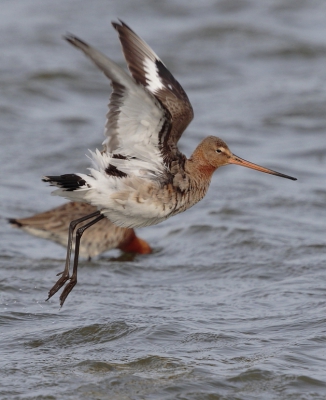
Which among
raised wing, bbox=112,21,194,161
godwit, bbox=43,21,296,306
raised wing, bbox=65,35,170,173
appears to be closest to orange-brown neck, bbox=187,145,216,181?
godwit, bbox=43,21,296,306

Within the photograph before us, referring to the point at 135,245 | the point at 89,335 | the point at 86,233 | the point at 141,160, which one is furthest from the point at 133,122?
the point at 135,245

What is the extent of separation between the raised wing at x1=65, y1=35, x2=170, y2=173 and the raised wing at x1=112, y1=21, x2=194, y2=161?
17 cm

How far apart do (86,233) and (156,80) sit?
2.27m

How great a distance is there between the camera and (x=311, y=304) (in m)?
6.79

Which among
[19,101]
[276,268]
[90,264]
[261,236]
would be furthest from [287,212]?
[19,101]

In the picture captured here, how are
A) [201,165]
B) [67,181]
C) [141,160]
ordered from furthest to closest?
[201,165], [141,160], [67,181]

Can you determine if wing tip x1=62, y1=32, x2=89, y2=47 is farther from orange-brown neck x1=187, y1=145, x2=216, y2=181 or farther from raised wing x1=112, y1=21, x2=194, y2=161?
orange-brown neck x1=187, y1=145, x2=216, y2=181

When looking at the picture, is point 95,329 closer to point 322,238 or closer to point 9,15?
point 322,238

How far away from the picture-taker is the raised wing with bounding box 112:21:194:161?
6.54 meters

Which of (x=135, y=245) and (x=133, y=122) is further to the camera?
(x=135, y=245)

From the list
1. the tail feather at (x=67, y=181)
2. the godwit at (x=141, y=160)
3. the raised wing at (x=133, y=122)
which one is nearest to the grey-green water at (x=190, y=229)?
the godwit at (x=141, y=160)

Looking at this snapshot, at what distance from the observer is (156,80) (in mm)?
6977

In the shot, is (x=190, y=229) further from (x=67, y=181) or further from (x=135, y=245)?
(x=67, y=181)

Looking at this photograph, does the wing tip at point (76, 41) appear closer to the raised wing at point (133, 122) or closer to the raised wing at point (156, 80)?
the raised wing at point (133, 122)
